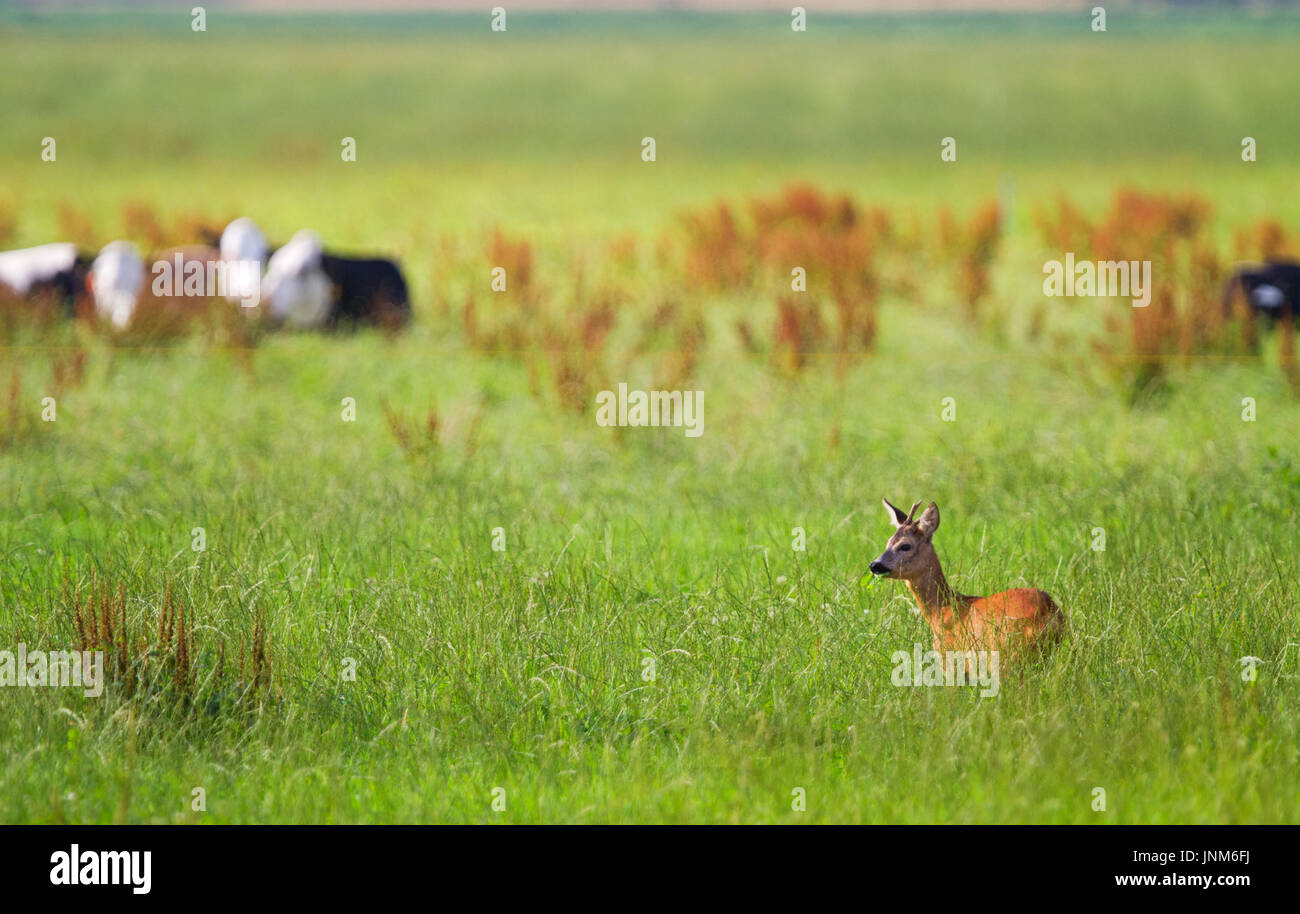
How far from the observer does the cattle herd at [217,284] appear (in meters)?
11.4

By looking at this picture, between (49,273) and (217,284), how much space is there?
61.2 inches

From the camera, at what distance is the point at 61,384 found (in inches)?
356

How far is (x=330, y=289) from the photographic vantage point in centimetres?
1272

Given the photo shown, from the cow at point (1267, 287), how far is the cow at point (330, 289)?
277 inches

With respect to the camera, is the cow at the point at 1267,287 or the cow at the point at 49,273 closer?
the cow at the point at 1267,287

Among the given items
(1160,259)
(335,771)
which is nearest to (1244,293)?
(1160,259)

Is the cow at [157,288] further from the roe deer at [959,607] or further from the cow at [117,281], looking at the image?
the roe deer at [959,607]

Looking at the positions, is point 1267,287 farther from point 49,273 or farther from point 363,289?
point 49,273

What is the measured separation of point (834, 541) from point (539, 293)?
679 cm

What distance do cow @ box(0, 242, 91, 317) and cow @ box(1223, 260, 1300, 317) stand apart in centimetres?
955

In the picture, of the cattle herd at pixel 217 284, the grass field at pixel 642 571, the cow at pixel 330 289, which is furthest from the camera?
the cow at pixel 330 289

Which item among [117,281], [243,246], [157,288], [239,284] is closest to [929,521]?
[157,288]

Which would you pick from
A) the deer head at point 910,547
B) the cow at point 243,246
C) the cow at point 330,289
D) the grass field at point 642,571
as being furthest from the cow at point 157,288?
the deer head at point 910,547

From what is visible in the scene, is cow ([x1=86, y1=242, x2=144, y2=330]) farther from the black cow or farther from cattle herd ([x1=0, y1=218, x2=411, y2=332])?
the black cow
